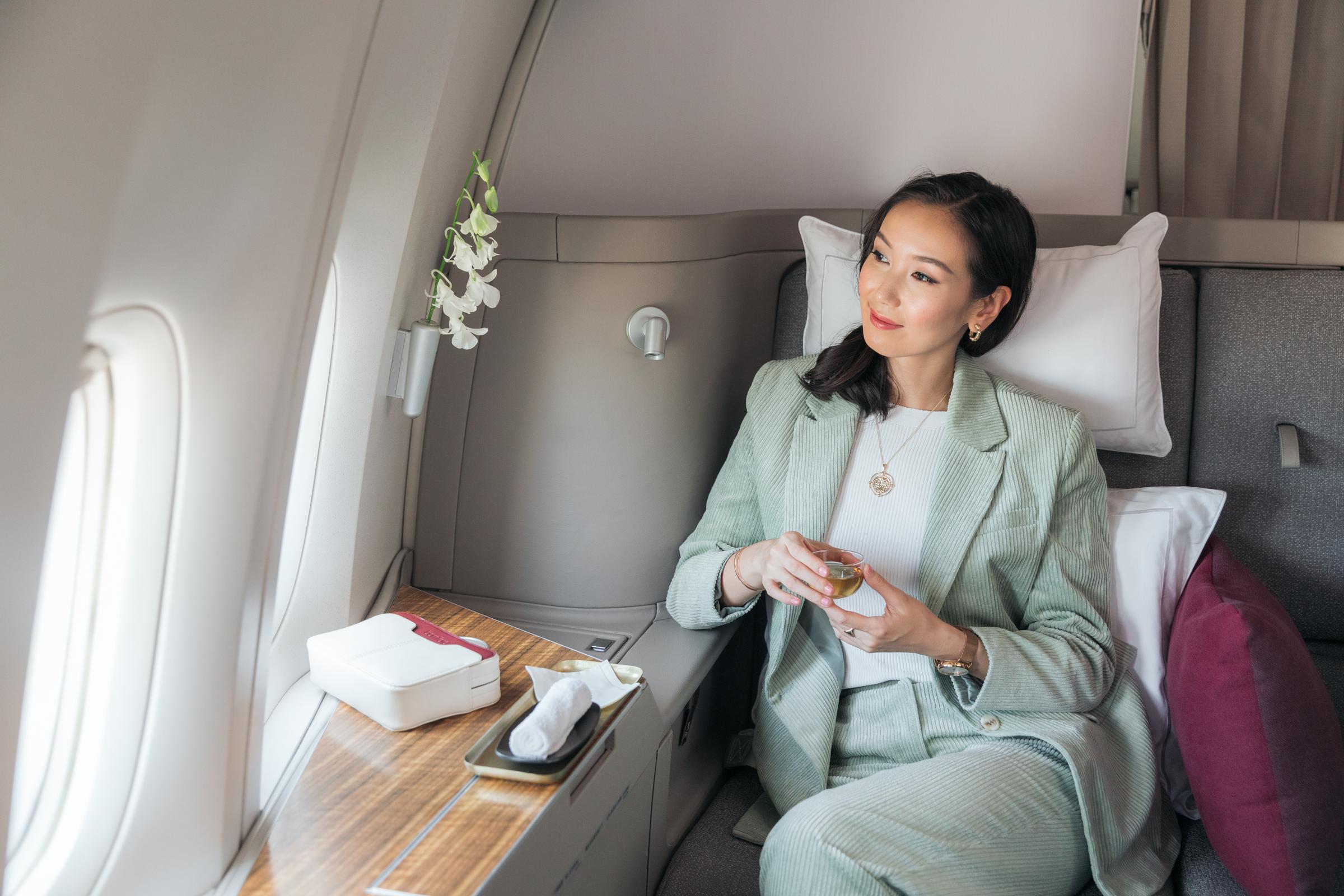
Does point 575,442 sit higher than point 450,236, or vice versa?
point 450,236

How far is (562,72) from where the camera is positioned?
2182 millimetres

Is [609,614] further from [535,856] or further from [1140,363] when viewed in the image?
[1140,363]

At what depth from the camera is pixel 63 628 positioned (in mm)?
940

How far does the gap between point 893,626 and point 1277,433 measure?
921 mm

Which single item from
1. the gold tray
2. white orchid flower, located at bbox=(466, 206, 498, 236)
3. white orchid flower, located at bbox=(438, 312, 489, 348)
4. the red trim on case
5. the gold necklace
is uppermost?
white orchid flower, located at bbox=(466, 206, 498, 236)

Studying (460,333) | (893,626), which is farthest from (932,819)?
(460,333)

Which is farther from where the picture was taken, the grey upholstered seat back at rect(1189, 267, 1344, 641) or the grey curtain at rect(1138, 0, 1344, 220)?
the grey curtain at rect(1138, 0, 1344, 220)

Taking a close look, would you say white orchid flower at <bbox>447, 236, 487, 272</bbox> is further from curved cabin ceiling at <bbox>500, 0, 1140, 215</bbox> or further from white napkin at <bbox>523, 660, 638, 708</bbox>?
curved cabin ceiling at <bbox>500, 0, 1140, 215</bbox>

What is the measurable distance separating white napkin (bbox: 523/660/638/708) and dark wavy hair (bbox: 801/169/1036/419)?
0.63 m

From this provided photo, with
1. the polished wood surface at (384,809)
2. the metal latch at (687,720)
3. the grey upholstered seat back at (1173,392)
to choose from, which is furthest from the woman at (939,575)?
the polished wood surface at (384,809)

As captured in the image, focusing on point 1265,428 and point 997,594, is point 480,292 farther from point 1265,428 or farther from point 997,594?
point 1265,428

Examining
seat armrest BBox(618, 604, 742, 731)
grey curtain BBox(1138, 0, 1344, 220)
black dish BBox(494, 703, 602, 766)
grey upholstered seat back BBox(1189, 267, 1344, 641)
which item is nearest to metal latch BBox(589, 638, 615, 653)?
seat armrest BBox(618, 604, 742, 731)

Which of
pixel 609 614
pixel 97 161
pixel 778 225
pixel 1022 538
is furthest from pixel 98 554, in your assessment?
pixel 778 225

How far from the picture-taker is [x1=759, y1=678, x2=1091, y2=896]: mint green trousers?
1.23 meters
